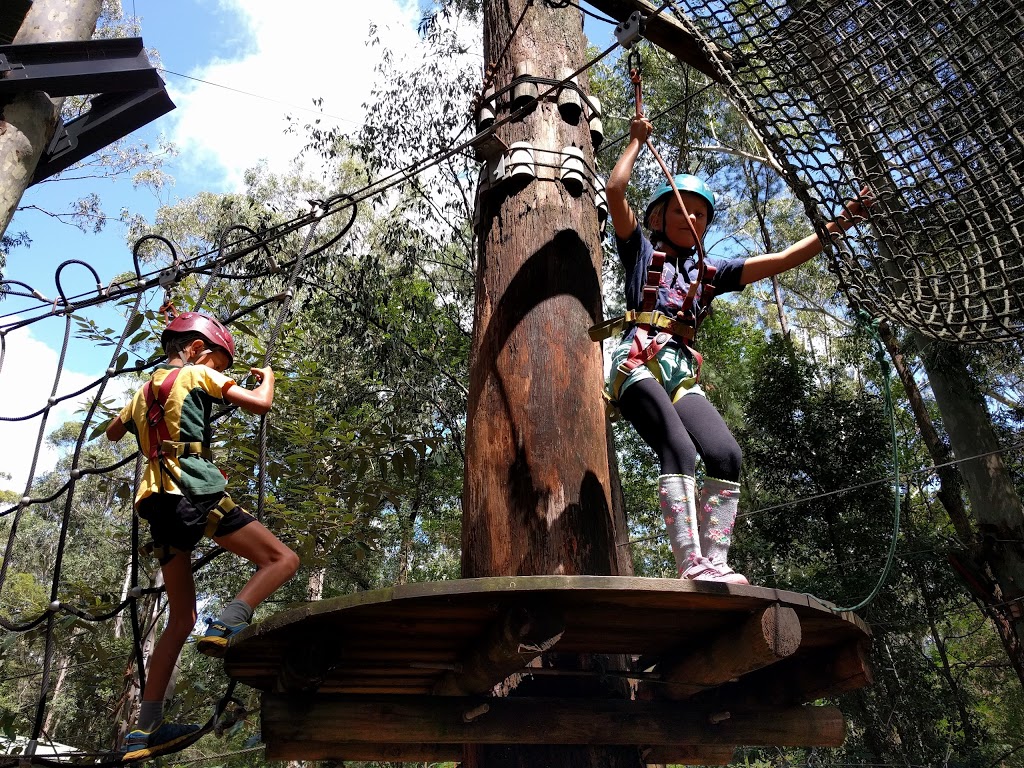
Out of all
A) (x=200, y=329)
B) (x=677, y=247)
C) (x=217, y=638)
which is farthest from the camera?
(x=677, y=247)

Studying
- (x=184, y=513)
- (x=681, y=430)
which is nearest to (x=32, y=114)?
(x=184, y=513)

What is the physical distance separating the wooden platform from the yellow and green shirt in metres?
0.63

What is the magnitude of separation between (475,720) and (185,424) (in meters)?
1.41

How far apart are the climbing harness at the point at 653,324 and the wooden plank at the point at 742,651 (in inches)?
36.0

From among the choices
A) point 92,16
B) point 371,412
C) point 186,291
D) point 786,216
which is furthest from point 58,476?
point 92,16

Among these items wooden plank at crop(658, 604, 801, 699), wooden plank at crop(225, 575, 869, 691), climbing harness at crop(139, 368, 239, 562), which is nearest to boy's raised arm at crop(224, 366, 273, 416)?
climbing harness at crop(139, 368, 239, 562)

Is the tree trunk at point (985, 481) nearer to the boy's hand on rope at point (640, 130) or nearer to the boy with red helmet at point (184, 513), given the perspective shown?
the boy's hand on rope at point (640, 130)

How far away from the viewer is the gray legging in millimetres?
2680

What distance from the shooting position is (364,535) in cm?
718

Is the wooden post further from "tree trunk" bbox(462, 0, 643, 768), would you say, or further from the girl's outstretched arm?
the girl's outstretched arm

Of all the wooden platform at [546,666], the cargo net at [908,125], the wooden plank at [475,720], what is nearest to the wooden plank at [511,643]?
the wooden platform at [546,666]

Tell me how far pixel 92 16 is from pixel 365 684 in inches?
122

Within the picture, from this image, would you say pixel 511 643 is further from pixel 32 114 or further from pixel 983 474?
pixel 983 474

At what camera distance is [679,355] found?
9.80 feet
